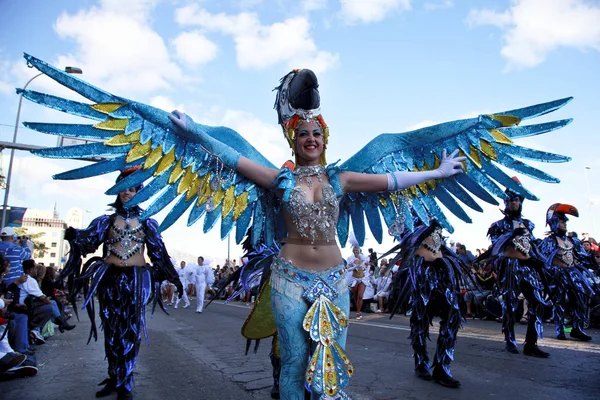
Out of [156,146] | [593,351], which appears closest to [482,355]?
[593,351]

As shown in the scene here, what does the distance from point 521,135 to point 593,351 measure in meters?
4.53

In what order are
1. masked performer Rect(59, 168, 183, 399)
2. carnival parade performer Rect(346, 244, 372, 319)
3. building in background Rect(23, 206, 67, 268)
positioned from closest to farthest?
masked performer Rect(59, 168, 183, 399), carnival parade performer Rect(346, 244, 372, 319), building in background Rect(23, 206, 67, 268)

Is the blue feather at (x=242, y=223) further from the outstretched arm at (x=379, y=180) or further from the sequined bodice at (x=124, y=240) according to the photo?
the sequined bodice at (x=124, y=240)

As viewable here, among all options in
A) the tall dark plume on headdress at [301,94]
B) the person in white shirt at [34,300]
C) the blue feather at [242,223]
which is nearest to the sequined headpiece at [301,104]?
the tall dark plume on headdress at [301,94]

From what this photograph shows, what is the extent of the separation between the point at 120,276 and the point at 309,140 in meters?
2.71

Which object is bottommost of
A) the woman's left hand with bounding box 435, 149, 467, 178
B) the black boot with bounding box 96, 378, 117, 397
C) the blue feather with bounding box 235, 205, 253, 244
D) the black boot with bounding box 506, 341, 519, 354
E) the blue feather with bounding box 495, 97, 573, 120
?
the black boot with bounding box 96, 378, 117, 397

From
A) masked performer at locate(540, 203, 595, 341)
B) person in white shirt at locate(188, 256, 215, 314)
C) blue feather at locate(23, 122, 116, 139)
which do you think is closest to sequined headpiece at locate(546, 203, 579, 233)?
masked performer at locate(540, 203, 595, 341)

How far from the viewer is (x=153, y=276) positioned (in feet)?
17.0

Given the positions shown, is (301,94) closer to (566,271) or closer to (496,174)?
(496,174)

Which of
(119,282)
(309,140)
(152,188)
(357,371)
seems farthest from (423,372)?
(152,188)

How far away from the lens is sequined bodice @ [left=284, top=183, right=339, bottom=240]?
123 inches

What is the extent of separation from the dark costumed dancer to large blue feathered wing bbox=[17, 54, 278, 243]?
2.24 metres

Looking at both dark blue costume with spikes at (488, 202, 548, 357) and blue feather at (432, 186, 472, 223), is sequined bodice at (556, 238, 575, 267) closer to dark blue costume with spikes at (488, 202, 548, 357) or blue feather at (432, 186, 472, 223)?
dark blue costume with spikes at (488, 202, 548, 357)

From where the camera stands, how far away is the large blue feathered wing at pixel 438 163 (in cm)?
368
